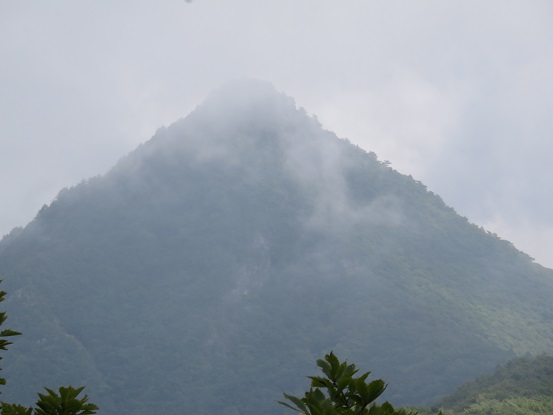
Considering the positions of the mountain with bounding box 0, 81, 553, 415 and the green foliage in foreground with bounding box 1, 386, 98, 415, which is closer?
the green foliage in foreground with bounding box 1, 386, 98, 415

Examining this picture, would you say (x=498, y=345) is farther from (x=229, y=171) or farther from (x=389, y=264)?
(x=229, y=171)

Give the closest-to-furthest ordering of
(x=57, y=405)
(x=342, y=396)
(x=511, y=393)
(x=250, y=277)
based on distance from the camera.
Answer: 1. (x=342, y=396)
2. (x=57, y=405)
3. (x=511, y=393)
4. (x=250, y=277)

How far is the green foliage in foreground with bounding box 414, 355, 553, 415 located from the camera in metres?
61.4

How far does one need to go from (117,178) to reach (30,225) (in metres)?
22.8

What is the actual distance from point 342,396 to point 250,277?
441 feet

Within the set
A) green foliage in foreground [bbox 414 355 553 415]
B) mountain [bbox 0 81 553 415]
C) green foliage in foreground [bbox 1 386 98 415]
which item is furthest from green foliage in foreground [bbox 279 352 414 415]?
mountain [bbox 0 81 553 415]

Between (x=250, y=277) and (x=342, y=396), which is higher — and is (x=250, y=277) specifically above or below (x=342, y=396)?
above

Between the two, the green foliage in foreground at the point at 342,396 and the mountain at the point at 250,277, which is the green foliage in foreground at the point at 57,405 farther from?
the mountain at the point at 250,277

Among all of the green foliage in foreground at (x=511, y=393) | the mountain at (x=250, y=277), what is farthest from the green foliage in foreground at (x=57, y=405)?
the mountain at (x=250, y=277)

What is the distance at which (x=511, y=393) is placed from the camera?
222 feet

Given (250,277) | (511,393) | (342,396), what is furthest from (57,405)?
(250,277)

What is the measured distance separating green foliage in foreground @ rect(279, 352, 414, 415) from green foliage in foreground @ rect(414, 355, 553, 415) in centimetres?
5618

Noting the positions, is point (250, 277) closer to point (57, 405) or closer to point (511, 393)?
point (511, 393)

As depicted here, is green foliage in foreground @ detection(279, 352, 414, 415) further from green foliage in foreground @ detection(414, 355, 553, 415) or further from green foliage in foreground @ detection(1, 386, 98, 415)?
green foliage in foreground @ detection(414, 355, 553, 415)
